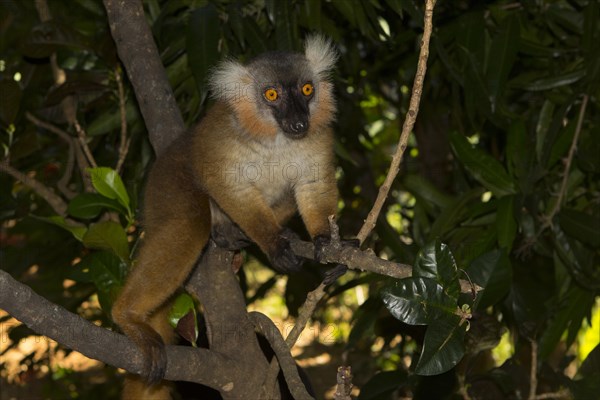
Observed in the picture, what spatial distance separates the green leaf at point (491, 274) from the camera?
3453 millimetres

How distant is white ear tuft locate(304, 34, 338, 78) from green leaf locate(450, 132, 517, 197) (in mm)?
913

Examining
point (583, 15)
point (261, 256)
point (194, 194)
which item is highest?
point (583, 15)

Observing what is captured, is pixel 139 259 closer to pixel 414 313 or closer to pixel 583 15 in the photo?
pixel 414 313

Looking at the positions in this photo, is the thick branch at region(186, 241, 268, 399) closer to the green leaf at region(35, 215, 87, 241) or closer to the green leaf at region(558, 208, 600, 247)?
the green leaf at region(35, 215, 87, 241)

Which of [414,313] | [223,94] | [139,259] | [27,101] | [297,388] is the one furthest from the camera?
[27,101]

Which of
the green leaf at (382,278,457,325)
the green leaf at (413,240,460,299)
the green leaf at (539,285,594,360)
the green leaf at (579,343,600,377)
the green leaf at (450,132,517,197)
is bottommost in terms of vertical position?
the green leaf at (579,343,600,377)

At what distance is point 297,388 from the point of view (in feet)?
11.7

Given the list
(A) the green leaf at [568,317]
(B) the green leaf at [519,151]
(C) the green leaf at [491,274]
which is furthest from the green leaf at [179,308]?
(A) the green leaf at [568,317]

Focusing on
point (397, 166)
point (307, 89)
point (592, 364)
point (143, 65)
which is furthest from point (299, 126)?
point (592, 364)

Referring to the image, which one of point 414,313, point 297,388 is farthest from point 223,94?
point 414,313

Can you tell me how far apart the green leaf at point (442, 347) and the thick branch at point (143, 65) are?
93.5 inches

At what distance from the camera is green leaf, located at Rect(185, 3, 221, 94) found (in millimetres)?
4605

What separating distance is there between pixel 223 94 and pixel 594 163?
2.33m

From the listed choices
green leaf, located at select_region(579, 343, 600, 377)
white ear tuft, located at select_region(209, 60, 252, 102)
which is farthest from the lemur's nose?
green leaf, located at select_region(579, 343, 600, 377)
